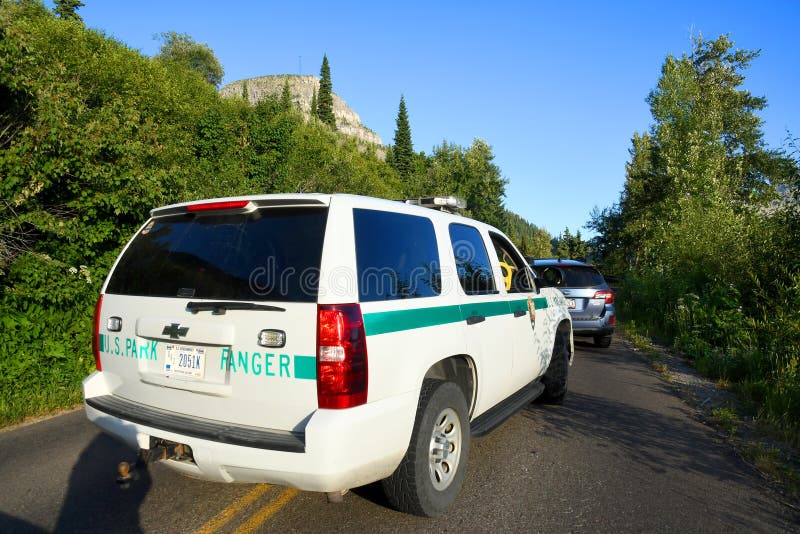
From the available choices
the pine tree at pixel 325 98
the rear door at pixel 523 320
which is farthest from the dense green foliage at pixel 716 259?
the pine tree at pixel 325 98

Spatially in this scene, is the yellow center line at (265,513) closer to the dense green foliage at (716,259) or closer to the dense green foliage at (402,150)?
the dense green foliage at (716,259)

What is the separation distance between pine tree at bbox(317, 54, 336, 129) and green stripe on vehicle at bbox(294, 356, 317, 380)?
97.9 m

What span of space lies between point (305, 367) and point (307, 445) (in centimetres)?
38

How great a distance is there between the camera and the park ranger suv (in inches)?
99.1

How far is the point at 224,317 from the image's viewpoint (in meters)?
2.71

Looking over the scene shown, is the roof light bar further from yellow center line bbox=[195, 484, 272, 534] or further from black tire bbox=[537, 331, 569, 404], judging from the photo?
yellow center line bbox=[195, 484, 272, 534]

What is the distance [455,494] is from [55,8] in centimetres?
6294

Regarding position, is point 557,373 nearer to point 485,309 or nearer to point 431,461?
point 485,309

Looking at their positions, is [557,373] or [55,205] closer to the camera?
[557,373]

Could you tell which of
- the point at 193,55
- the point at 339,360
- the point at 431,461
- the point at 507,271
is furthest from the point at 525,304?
the point at 193,55

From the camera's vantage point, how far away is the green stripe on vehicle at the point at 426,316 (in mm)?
2676

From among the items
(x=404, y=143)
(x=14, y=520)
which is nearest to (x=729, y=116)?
(x=14, y=520)

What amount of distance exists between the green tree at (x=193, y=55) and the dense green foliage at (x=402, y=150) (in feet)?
113

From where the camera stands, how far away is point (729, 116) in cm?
3425
